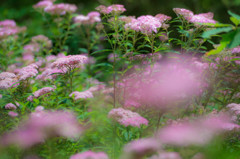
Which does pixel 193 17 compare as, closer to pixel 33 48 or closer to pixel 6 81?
pixel 6 81

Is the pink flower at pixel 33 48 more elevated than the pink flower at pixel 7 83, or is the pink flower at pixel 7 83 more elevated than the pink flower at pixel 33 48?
the pink flower at pixel 7 83

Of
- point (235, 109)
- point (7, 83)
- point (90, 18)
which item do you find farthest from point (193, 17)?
point (90, 18)

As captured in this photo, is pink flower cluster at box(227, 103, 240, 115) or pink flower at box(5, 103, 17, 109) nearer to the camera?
pink flower cluster at box(227, 103, 240, 115)

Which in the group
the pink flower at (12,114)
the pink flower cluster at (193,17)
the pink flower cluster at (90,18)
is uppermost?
the pink flower cluster at (193,17)

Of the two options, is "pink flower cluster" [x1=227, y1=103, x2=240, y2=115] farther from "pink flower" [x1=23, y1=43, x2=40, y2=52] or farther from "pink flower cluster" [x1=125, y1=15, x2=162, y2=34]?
"pink flower" [x1=23, y1=43, x2=40, y2=52]

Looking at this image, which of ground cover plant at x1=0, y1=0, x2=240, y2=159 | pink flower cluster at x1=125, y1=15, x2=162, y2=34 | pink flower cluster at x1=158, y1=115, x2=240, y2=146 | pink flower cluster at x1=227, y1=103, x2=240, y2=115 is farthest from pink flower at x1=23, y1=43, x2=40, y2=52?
pink flower cluster at x1=227, y1=103, x2=240, y2=115

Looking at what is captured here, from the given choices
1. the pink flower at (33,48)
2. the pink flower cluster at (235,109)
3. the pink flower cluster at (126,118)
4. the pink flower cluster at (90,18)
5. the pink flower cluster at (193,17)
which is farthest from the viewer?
the pink flower at (33,48)

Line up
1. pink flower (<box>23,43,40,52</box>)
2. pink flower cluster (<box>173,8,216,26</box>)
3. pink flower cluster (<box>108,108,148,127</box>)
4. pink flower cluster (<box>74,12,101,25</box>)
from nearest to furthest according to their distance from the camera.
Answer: pink flower cluster (<box>108,108,148,127</box>) → pink flower cluster (<box>173,8,216,26</box>) → pink flower cluster (<box>74,12,101,25</box>) → pink flower (<box>23,43,40,52</box>)

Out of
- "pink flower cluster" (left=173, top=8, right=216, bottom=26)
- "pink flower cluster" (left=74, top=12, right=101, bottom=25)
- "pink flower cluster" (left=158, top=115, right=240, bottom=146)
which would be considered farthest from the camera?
"pink flower cluster" (left=74, top=12, right=101, bottom=25)

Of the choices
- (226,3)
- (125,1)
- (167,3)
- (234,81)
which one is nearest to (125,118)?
(234,81)

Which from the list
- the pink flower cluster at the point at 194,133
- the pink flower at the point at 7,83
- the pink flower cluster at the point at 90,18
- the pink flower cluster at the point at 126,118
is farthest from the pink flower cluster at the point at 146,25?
the pink flower cluster at the point at 90,18

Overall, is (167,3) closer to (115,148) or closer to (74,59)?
(74,59)

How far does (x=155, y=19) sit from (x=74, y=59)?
811 millimetres

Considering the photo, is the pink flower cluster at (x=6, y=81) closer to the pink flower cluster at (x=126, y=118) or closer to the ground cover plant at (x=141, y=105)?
the ground cover plant at (x=141, y=105)
